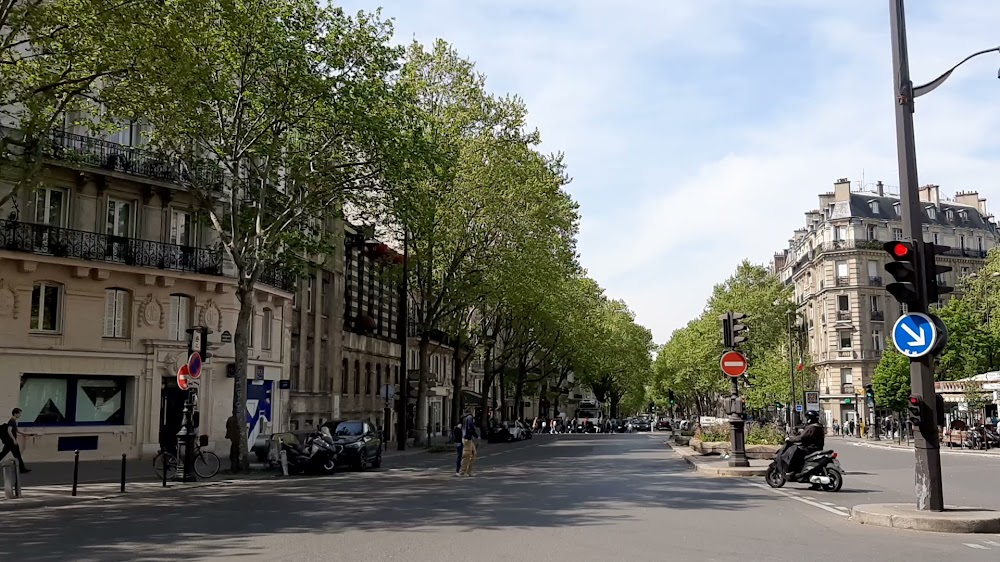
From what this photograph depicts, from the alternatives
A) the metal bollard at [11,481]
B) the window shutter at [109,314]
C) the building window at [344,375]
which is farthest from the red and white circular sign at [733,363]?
the building window at [344,375]

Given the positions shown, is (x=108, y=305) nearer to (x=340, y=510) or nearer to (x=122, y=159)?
(x=122, y=159)

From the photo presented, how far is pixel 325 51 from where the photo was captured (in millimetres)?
23453

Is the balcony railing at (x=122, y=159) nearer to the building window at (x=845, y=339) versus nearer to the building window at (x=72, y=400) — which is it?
the building window at (x=72, y=400)

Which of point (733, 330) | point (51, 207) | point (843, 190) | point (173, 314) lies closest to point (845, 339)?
point (843, 190)

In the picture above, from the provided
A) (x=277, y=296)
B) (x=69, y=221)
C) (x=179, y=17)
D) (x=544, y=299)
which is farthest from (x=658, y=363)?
(x=179, y=17)

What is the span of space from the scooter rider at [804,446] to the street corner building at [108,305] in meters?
15.8

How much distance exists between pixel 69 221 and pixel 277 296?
9812 millimetres

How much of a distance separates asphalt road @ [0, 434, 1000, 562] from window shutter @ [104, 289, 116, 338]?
1238cm

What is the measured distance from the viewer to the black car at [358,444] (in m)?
26.2

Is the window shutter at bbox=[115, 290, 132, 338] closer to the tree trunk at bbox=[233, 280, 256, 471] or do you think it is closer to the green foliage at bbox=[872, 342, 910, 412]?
the tree trunk at bbox=[233, 280, 256, 471]

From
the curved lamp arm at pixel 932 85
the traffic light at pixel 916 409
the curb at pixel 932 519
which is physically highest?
the curved lamp arm at pixel 932 85

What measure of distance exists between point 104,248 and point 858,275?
6965cm

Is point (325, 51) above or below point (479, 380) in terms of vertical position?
above

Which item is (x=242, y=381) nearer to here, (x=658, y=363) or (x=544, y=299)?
(x=544, y=299)
